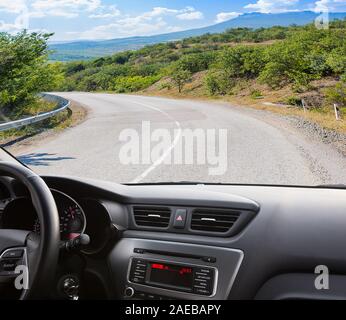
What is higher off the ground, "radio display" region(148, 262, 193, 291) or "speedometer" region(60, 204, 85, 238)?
"speedometer" region(60, 204, 85, 238)

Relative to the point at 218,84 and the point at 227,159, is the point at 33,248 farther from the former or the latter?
the point at 218,84

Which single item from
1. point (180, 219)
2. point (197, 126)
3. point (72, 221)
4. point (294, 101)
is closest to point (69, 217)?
point (72, 221)

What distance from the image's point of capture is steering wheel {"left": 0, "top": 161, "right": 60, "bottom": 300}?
232 centimetres

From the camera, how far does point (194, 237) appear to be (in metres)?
3.24

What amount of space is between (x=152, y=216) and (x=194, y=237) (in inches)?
14.9

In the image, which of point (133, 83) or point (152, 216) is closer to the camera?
point (152, 216)

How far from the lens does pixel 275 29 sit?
3194 inches

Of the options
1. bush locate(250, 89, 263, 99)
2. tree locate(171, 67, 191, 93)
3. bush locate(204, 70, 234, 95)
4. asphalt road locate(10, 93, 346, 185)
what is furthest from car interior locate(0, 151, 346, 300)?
tree locate(171, 67, 191, 93)

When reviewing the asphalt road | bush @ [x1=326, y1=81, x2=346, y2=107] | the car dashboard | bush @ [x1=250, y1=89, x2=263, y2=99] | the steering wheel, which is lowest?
bush @ [x1=250, y1=89, x2=263, y2=99]

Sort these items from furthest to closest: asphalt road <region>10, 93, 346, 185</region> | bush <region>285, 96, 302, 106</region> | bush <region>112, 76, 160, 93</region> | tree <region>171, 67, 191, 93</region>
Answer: bush <region>112, 76, 160, 93</region>
tree <region>171, 67, 191, 93</region>
bush <region>285, 96, 302, 106</region>
asphalt road <region>10, 93, 346, 185</region>

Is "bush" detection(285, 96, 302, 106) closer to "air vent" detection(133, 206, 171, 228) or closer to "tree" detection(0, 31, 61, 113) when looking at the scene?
"tree" detection(0, 31, 61, 113)

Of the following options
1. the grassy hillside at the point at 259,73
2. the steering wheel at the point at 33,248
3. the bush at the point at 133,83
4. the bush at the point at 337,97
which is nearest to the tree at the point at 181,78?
the grassy hillside at the point at 259,73
